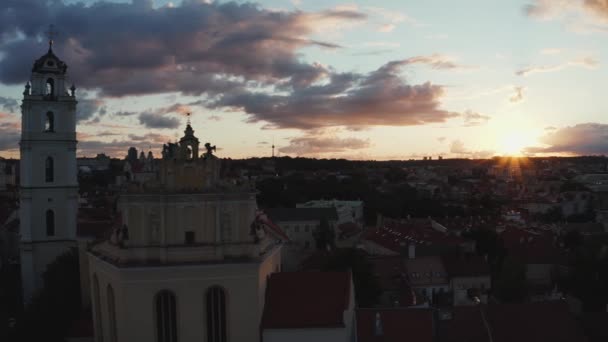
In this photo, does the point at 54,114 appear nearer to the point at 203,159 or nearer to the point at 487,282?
the point at 203,159

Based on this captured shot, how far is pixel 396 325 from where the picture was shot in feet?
83.2

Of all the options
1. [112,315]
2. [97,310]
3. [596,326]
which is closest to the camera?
[112,315]

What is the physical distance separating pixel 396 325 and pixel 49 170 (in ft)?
81.8

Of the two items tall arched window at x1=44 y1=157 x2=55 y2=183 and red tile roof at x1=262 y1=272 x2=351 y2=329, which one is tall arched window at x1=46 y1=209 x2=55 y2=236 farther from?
red tile roof at x1=262 y1=272 x2=351 y2=329

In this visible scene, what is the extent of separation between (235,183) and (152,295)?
5.13 metres

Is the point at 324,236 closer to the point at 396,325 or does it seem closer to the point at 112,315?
the point at 396,325

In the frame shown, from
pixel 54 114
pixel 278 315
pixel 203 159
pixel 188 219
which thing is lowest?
pixel 278 315

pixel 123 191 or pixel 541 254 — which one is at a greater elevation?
pixel 123 191

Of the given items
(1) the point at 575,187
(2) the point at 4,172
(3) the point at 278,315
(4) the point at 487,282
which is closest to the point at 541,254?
(4) the point at 487,282

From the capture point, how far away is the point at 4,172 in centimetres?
13950

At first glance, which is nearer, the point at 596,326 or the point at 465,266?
the point at 596,326

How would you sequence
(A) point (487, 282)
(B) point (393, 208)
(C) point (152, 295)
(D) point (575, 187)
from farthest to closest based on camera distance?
(D) point (575, 187), (B) point (393, 208), (A) point (487, 282), (C) point (152, 295)

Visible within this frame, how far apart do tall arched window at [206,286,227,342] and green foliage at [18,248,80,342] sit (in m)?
9.98

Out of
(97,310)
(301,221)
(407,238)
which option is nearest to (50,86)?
(97,310)
